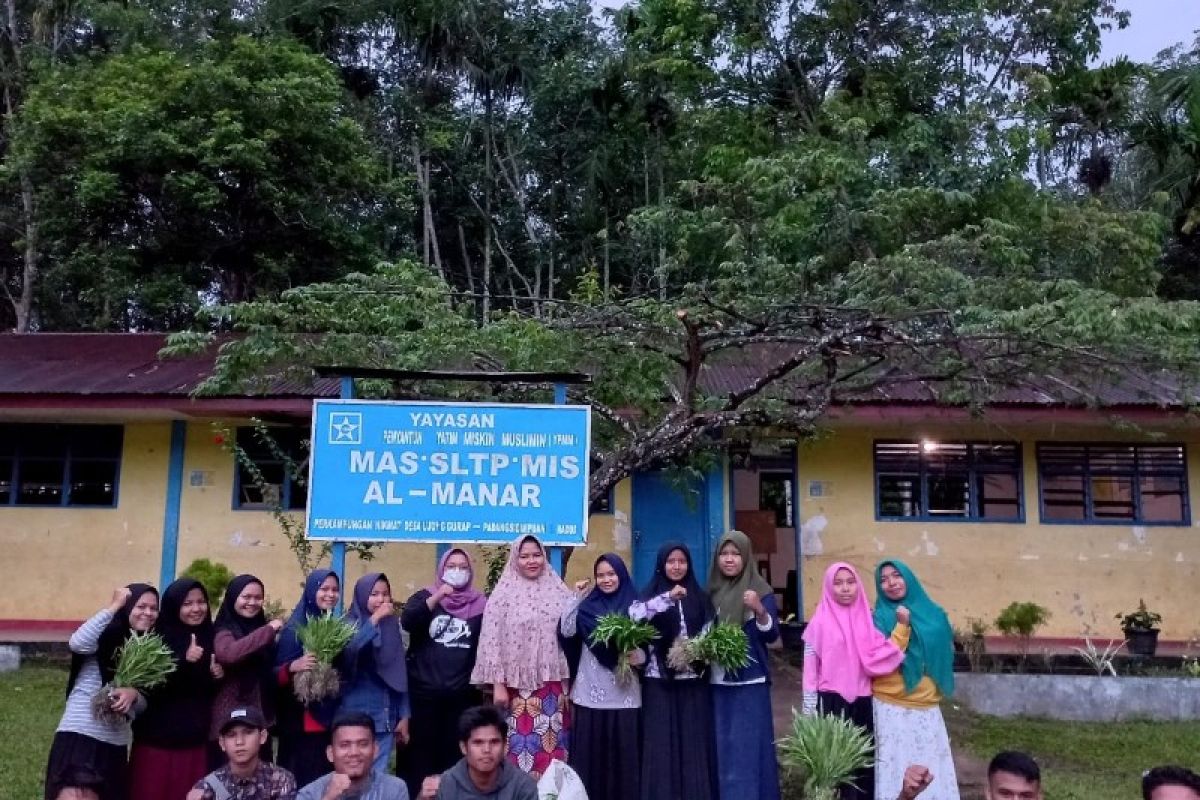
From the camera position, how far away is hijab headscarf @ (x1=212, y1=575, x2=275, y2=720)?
423 centimetres

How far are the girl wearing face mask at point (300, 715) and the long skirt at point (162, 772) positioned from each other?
0.38m

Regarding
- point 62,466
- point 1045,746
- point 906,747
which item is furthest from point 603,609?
point 62,466

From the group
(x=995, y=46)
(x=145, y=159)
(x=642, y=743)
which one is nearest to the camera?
(x=642, y=743)

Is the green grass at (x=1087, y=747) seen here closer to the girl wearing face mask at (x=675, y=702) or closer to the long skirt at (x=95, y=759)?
the girl wearing face mask at (x=675, y=702)

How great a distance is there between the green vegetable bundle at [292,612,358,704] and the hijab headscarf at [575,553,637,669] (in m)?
1.04

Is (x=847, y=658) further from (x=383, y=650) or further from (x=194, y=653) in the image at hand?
(x=194, y=653)

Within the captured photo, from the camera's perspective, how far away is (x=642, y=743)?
4.59 metres

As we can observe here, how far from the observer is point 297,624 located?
14.4ft

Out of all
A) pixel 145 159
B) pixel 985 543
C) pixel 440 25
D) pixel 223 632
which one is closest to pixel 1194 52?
pixel 985 543

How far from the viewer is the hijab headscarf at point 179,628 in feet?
13.5

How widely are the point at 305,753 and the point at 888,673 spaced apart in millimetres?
2587

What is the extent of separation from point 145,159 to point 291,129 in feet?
6.48

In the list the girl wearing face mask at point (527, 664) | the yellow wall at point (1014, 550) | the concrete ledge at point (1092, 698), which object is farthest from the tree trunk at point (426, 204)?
the girl wearing face mask at point (527, 664)

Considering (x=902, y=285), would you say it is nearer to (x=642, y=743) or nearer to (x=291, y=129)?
(x=642, y=743)
